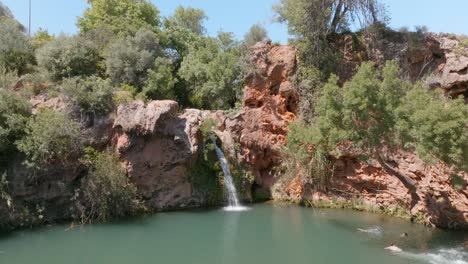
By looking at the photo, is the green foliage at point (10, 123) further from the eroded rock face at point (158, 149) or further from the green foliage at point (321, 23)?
the green foliage at point (321, 23)

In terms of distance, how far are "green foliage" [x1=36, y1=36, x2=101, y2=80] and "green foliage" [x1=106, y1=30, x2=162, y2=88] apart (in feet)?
3.32

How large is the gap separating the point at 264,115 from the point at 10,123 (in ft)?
36.2

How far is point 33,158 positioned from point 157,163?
15.7ft

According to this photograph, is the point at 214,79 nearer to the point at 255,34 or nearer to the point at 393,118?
the point at 255,34

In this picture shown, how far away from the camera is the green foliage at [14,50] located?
21.0 m

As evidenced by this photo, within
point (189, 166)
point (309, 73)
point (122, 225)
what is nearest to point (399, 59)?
point (309, 73)

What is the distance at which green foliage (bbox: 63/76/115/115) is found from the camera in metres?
17.8

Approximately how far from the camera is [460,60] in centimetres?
1902

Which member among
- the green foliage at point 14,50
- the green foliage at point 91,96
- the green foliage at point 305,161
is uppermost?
the green foliage at point 14,50

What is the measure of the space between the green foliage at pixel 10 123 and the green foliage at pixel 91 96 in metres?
2.11

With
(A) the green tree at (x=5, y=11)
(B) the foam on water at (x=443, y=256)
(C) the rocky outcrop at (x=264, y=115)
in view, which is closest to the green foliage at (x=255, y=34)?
(C) the rocky outcrop at (x=264, y=115)

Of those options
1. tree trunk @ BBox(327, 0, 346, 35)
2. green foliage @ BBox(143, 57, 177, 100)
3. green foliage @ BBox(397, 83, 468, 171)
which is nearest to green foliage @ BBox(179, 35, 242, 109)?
green foliage @ BBox(143, 57, 177, 100)

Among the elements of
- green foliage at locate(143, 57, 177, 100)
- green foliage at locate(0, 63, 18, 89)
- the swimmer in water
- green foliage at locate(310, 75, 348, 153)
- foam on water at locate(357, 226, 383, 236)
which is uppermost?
green foliage at locate(143, 57, 177, 100)

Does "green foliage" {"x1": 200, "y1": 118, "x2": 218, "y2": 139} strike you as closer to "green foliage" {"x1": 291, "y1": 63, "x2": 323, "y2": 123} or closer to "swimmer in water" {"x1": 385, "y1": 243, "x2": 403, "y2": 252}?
"green foliage" {"x1": 291, "y1": 63, "x2": 323, "y2": 123}
